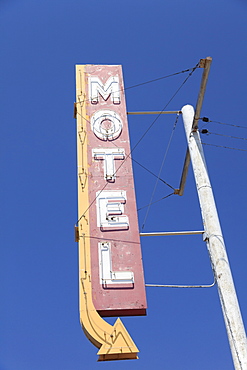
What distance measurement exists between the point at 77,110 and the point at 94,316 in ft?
17.7

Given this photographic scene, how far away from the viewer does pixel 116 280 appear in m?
7.98

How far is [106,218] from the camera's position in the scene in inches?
349

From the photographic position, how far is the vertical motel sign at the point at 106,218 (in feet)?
24.4

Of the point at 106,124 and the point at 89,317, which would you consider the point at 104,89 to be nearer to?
the point at 106,124

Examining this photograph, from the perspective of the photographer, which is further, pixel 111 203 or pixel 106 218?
pixel 111 203

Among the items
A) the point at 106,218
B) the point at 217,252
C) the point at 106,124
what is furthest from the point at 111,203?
the point at 217,252

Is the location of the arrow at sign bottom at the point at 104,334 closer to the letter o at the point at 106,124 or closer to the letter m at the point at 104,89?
the letter o at the point at 106,124

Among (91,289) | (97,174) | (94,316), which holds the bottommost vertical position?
(94,316)

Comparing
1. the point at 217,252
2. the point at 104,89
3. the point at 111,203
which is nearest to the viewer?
the point at 217,252

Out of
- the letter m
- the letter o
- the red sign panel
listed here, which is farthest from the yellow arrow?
the letter m

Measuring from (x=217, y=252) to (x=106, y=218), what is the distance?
273 cm

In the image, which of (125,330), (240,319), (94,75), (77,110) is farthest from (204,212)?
(94,75)

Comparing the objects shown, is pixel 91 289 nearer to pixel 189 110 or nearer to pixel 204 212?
pixel 204 212

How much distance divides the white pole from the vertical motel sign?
1702 mm
